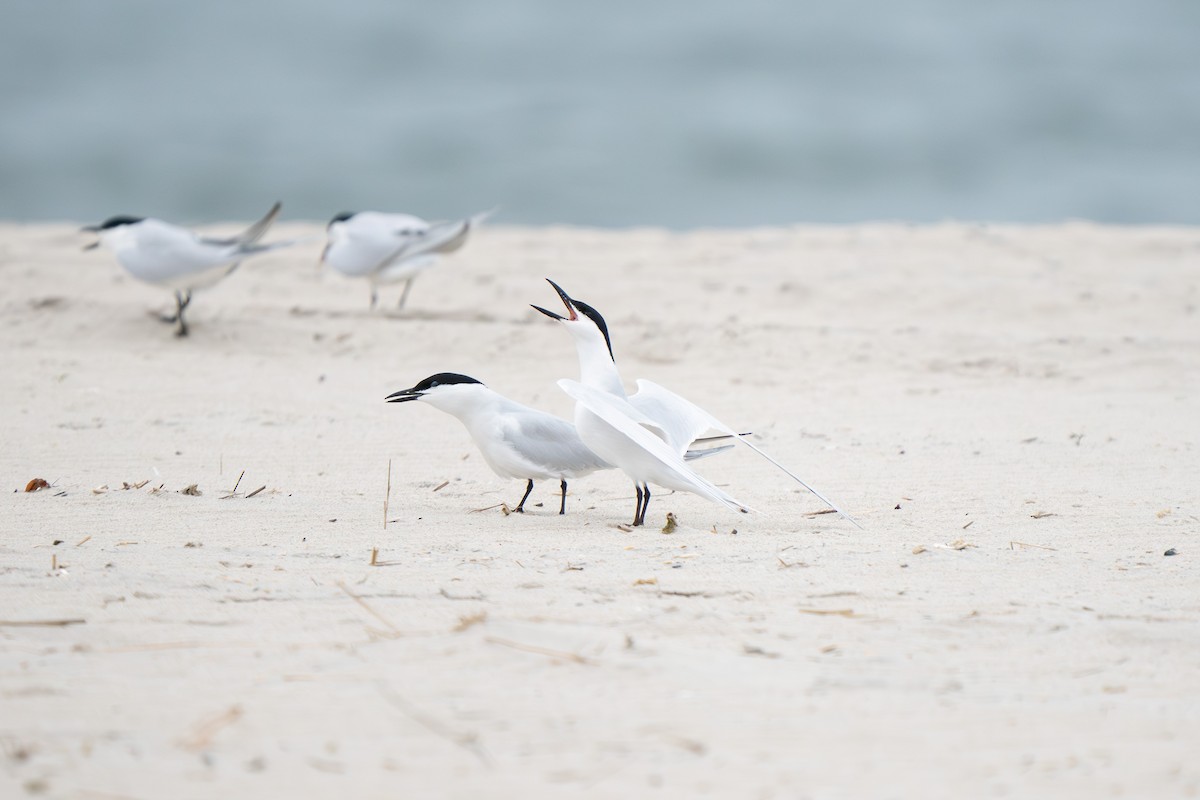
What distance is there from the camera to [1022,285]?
28.4 feet

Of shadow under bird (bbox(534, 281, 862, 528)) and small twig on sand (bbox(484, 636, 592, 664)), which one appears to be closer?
small twig on sand (bbox(484, 636, 592, 664))

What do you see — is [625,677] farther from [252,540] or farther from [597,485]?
[597,485]

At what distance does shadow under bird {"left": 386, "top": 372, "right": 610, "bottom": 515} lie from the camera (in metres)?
4.21

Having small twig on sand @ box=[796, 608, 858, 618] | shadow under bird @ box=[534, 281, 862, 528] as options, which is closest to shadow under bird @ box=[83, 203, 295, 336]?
shadow under bird @ box=[534, 281, 862, 528]

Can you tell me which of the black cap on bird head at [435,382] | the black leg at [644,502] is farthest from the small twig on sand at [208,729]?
the black cap on bird head at [435,382]

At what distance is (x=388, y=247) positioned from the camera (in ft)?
27.4

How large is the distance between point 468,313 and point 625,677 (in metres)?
5.97

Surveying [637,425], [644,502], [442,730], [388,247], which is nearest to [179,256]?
[388,247]

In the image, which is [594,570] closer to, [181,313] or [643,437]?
[643,437]

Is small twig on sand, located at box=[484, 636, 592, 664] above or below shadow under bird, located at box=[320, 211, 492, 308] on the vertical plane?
below

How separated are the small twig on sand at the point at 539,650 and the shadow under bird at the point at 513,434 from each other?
1.66 meters

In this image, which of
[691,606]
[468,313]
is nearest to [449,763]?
[691,606]

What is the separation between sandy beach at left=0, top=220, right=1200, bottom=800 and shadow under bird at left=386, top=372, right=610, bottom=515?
7.8 inches

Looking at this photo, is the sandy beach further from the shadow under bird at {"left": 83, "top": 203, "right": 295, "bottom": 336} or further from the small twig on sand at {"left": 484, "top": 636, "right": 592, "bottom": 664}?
the shadow under bird at {"left": 83, "top": 203, "right": 295, "bottom": 336}
